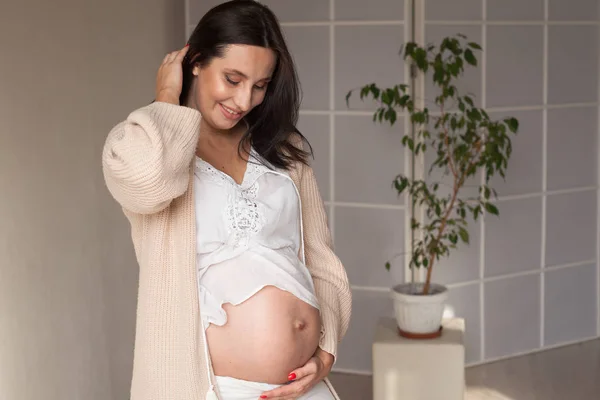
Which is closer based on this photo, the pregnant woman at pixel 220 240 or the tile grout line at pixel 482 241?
the pregnant woman at pixel 220 240

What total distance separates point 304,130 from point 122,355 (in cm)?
136

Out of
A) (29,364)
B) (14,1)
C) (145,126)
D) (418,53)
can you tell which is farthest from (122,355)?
(145,126)

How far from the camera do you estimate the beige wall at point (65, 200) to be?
2.78 m

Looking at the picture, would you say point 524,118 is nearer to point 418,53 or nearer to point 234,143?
point 418,53

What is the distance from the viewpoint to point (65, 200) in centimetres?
311

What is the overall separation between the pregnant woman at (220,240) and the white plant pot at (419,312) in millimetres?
1809

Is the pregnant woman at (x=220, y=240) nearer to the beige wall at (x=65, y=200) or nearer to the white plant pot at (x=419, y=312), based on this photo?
the beige wall at (x=65, y=200)

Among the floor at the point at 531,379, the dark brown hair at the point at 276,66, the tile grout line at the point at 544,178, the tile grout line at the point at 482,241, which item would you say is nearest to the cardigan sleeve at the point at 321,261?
the dark brown hair at the point at 276,66

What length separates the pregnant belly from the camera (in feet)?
5.76

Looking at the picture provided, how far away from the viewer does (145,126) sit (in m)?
1.57

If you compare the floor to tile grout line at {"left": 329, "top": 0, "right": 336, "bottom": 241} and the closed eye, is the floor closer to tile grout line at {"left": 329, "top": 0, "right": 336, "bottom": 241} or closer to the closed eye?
tile grout line at {"left": 329, "top": 0, "right": 336, "bottom": 241}

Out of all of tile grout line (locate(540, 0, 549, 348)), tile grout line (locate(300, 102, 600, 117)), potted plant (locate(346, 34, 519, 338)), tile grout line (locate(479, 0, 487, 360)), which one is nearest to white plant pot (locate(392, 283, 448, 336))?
potted plant (locate(346, 34, 519, 338))

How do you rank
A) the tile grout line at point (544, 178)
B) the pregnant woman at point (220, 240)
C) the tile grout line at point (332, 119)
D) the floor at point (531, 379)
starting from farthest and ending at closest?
the tile grout line at point (544, 178)
the tile grout line at point (332, 119)
the floor at point (531, 379)
the pregnant woman at point (220, 240)

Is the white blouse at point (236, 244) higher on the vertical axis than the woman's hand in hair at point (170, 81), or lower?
lower
